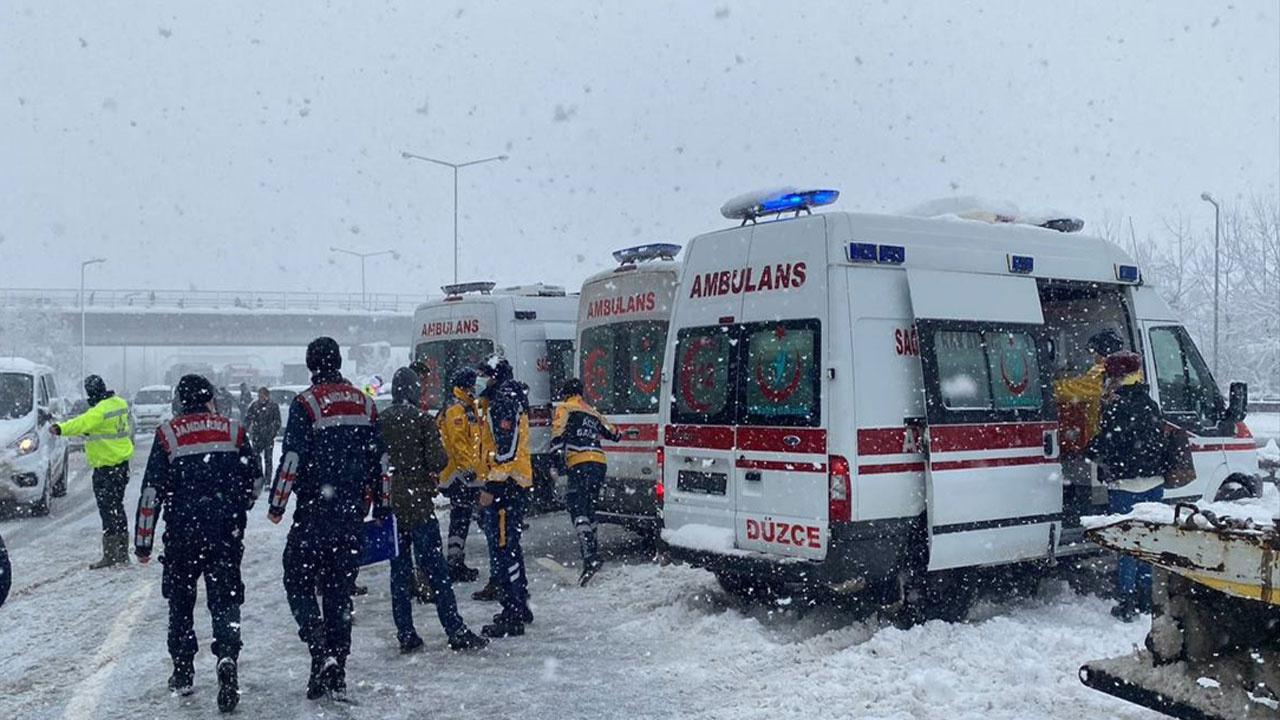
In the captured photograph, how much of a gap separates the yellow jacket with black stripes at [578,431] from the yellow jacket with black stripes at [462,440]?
1.68 metres

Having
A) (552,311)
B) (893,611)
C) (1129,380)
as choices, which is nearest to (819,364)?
(893,611)

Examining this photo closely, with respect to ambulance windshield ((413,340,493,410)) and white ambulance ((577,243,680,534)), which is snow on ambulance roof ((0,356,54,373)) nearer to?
ambulance windshield ((413,340,493,410))

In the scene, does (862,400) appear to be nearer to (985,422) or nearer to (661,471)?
(985,422)

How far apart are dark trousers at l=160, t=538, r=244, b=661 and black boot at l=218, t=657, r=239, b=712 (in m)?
0.08

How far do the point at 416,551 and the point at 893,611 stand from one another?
10.4 ft

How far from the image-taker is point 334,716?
571 centimetres

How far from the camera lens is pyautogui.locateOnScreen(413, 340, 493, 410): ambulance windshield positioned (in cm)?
1313

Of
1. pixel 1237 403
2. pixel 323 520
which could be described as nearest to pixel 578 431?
pixel 323 520

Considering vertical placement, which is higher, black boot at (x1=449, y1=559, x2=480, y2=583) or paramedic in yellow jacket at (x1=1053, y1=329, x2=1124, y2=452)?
paramedic in yellow jacket at (x1=1053, y1=329, x2=1124, y2=452)

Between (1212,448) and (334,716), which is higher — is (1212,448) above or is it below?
above

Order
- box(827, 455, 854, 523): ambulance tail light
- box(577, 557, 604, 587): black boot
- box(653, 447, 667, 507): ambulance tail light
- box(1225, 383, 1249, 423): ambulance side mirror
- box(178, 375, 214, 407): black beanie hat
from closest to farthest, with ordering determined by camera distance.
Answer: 1. box(178, 375, 214, 407): black beanie hat
2. box(827, 455, 854, 523): ambulance tail light
3. box(653, 447, 667, 507): ambulance tail light
4. box(1225, 383, 1249, 423): ambulance side mirror
5. box(577, 557, 604, 587): black boot

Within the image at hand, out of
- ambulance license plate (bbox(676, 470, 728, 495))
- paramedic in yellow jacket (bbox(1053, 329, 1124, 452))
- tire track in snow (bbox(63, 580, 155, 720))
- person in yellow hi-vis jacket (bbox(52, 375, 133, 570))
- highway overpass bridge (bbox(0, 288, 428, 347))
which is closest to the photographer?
tire track in snow (bbox(63, 580, 155, 720))

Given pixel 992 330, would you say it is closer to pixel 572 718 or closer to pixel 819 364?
pixel 819 364

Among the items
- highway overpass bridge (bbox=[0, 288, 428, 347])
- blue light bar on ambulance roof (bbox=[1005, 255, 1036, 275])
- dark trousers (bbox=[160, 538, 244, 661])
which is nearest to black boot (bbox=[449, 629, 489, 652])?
dark trousers (bbox=[160, 538, 244, 661])
